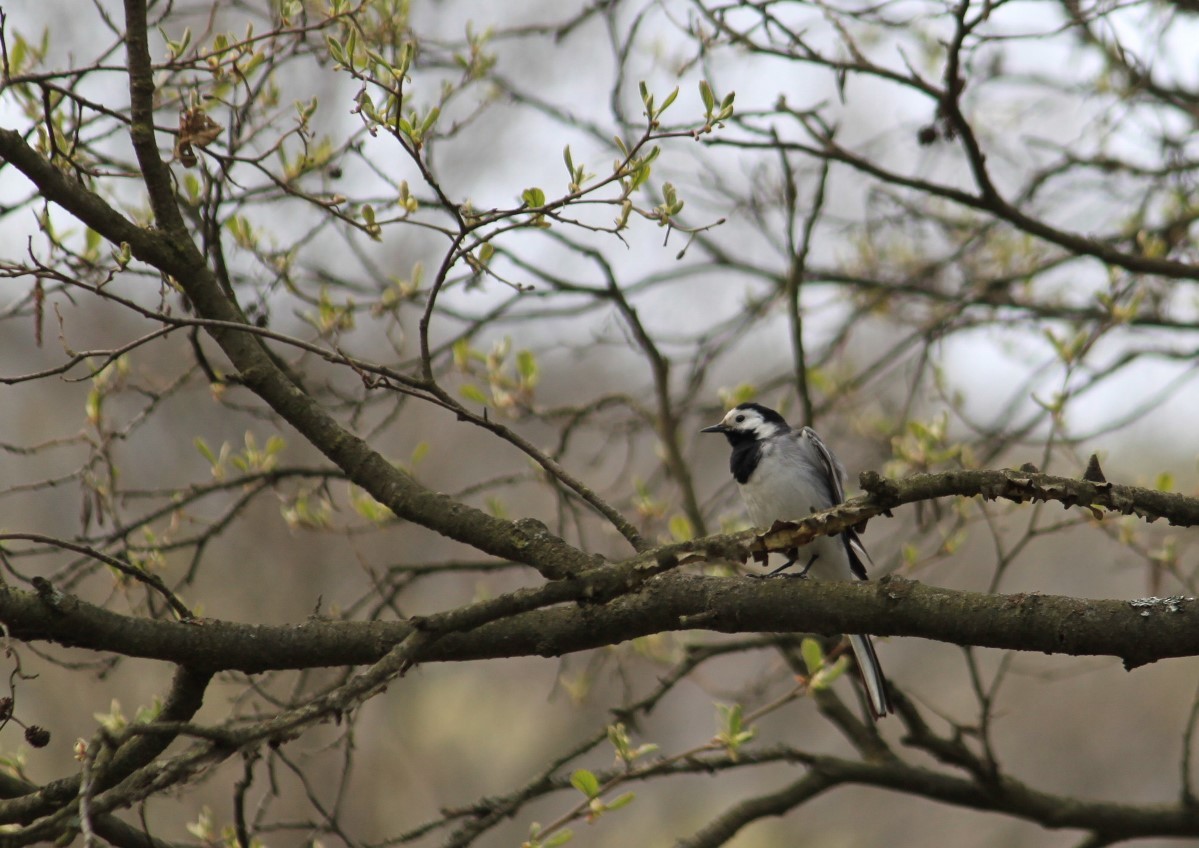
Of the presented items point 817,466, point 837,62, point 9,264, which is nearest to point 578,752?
point 817,466

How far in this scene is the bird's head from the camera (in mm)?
5387

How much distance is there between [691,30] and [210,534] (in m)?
2.61

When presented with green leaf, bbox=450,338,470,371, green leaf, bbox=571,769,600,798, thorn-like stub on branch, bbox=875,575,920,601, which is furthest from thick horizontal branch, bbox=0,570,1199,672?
green leaf, bbox=450,338,470,371

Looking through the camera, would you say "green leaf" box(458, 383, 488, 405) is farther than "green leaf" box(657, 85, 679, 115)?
Yes

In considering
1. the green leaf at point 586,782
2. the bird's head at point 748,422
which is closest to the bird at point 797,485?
the bird's head at point 748,422

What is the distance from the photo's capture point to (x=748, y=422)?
5.47m

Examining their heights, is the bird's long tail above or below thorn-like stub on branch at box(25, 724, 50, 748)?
below

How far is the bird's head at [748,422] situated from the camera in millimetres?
5387

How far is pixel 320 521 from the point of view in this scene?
4605 millimetres

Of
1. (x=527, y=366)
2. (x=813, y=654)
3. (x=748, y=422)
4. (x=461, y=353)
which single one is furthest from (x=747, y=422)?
(x=813, y=654)

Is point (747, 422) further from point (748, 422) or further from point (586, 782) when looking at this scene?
point (586, 782)

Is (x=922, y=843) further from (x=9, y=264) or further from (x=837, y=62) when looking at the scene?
(x=9, y=264)

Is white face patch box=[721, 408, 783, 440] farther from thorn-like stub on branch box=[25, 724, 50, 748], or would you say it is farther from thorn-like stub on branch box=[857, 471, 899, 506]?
thorn-like stub on branch box=[25, 724, 50, 748]

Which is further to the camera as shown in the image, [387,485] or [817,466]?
[817,466]
